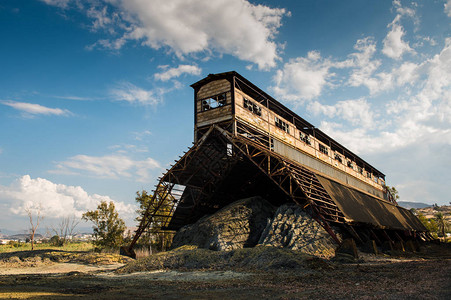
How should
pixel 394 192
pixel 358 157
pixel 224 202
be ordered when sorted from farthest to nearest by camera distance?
pixel 394 192 → pixel 358 157 → pixel 224 202

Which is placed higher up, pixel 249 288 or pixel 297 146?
pixel 297 146

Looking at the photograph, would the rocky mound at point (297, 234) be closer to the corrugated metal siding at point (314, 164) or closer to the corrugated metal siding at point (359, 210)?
the corrugated metal siding at point (359, 210)

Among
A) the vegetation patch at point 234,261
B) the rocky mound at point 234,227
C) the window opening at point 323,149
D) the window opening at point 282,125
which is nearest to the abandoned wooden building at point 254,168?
the window opening at point 282,125

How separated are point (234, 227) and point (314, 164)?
1316 centimetres

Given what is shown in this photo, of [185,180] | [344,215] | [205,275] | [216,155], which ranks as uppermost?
[216,155]

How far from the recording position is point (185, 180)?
95.3 ft

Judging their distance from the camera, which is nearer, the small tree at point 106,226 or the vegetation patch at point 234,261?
the vegetation patch at point 234,261

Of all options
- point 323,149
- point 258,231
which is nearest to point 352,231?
point 258,231

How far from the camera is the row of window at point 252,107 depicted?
86.7 feet

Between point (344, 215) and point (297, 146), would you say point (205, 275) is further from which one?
point (297, 146)

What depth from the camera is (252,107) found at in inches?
1062

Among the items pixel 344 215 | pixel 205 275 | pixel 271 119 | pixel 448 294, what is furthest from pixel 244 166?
pixel 448 294

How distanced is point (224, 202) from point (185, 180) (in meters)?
4.78

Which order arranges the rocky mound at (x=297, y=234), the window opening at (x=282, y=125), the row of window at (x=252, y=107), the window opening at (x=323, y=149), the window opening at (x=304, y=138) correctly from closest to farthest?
the rocky mound at (x=297, y=234) → the row of window at (x=252, y=107) → the window opening at (x=282, y=125) → the window opening at (x=304, y=138) → the window opening at (x=323, y=149)
